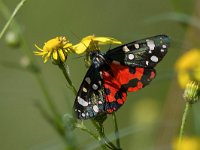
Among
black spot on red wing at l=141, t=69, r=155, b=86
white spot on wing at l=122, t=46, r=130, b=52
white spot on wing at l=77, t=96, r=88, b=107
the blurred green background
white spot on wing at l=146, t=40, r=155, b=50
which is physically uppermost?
white spot on wing at l=122, t=46, r=130, b=52

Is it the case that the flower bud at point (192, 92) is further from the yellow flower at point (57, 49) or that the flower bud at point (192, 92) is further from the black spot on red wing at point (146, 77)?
the yellow flower at point (57, 49)

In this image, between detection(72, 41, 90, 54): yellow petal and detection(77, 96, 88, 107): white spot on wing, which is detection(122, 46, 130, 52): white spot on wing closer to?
detection(72, 41, 90, 54): yellow petal

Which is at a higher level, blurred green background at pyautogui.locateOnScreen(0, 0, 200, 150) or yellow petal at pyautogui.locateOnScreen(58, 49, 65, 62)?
yellow petal at pyautogui.locateOnScreen(58, 49, 65, 62)

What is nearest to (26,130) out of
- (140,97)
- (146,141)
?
(140,97)

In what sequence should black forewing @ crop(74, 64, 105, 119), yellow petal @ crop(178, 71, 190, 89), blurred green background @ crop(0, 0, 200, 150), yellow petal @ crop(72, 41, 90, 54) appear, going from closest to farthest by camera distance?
black forewing @ crop(74, 64, 105, 119) → yellow petal @ crop(72, 41, 90, 54) → yellow petal @ crop(178, 71, 190, 89) → blurred green background @ crop(0, 0, 200, 150)

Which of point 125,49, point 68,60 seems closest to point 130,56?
point 125,49

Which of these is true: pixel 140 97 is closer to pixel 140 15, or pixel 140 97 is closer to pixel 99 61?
pixel 140 15

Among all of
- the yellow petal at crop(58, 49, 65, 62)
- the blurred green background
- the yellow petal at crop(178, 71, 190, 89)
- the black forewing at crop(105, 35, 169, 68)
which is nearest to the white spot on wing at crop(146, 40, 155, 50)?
the black forewing at crop(105, 35, 169, 68)
